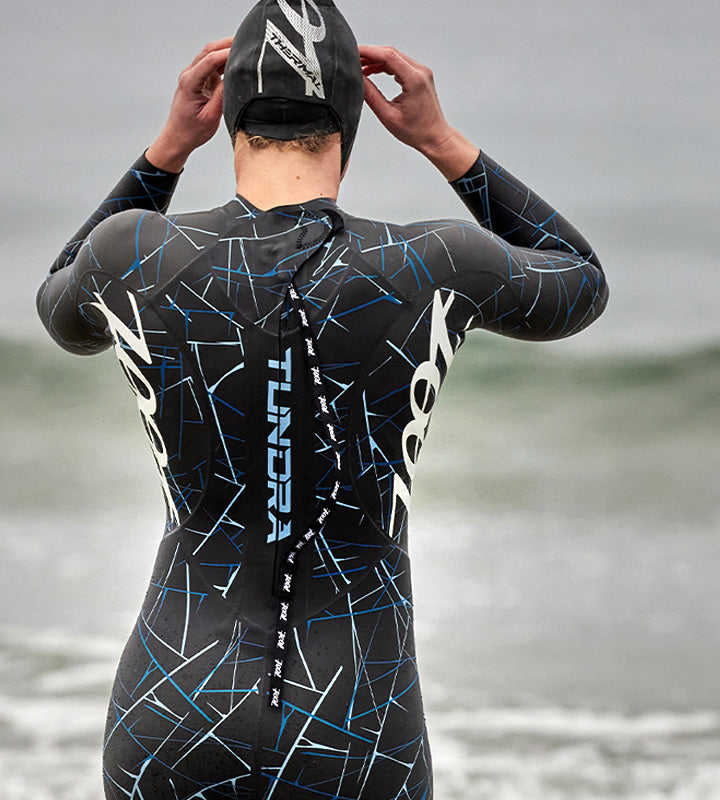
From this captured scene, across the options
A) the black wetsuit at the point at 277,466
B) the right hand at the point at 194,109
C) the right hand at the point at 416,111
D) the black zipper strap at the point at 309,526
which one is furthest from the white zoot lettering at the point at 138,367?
the right hand at the point at 416,111

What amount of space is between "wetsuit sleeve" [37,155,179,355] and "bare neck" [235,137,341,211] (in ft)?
0.36

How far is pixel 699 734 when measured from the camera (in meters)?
3.09

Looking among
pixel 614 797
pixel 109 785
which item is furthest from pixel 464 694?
pixel 109 785

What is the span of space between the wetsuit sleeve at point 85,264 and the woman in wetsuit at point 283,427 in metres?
0.01

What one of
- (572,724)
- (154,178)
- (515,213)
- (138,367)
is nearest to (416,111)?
(515,213)

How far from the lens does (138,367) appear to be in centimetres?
105

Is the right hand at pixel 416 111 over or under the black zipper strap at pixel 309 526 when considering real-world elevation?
over

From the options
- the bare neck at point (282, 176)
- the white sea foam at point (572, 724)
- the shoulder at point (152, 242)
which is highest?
the bare neck at point (282, 176)

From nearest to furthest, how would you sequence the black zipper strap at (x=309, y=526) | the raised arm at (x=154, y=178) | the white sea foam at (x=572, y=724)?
1. the black zipper strap at (x=309, y=526)
2. the raised arm at (x=154, y=178)
3. the white sea foam at (x=572, y=724)

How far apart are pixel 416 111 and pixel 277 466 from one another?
434mm

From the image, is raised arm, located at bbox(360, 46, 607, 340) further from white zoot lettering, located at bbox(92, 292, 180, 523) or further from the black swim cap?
white zoot lettering, located at bbox(92, 292, 180, 523)

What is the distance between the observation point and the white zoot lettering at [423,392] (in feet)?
3.43

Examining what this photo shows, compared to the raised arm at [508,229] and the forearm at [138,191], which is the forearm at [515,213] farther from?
the forearm at [138,191]

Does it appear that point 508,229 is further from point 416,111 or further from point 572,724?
point 572,724
